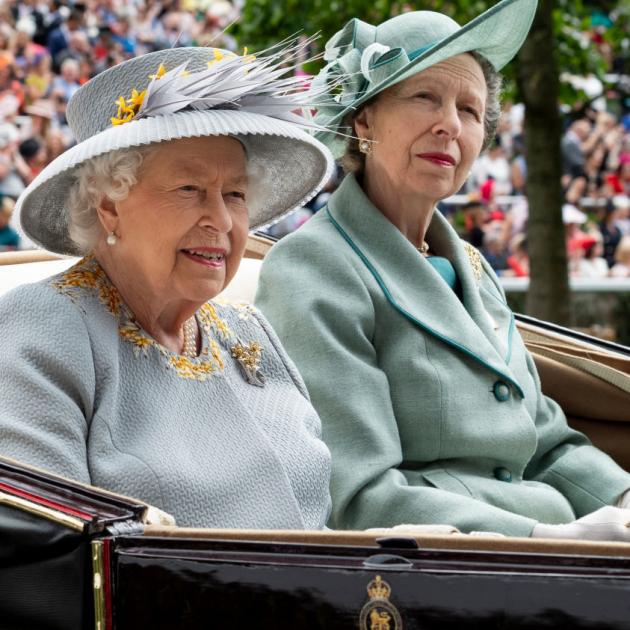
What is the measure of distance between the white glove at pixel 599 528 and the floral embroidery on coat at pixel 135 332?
549 mm

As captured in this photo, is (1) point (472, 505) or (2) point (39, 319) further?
(1) point (472, 505)

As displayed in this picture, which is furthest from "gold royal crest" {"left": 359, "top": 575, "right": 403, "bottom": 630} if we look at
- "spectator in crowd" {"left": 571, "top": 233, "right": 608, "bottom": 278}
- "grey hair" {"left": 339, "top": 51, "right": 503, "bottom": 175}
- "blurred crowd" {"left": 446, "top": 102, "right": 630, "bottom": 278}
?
"spectator in crowd" {"left": 571, "top": 233, "right": 608, "bottom": 278}

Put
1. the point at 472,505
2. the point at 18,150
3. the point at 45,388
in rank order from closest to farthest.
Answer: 1. the point at 45,388
2. the point at 472,505
3. the point at 18,150

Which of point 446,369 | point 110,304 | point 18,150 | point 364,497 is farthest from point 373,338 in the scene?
point 18,150

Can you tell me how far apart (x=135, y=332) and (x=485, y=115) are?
114 centimetres

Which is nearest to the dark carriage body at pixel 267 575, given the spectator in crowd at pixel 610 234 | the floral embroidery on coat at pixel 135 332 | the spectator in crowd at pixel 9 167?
the floral embroidery on coat at pixel 135 332

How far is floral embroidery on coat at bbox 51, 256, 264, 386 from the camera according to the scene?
2.11 m

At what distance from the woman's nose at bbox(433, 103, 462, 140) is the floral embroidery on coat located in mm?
712

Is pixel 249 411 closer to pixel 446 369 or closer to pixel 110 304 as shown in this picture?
pixel 110 304

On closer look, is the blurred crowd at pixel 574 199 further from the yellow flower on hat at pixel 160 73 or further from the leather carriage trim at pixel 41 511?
the leather carriage trim at pixel 41 511

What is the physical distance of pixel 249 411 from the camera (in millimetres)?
2232

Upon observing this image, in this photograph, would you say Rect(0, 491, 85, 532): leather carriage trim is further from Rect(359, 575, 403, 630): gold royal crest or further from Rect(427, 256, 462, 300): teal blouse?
Rect(427, 256, 462, 300): teal blouse

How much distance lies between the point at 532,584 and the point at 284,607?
0.89 ft

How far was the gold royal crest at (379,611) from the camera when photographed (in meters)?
1.46
